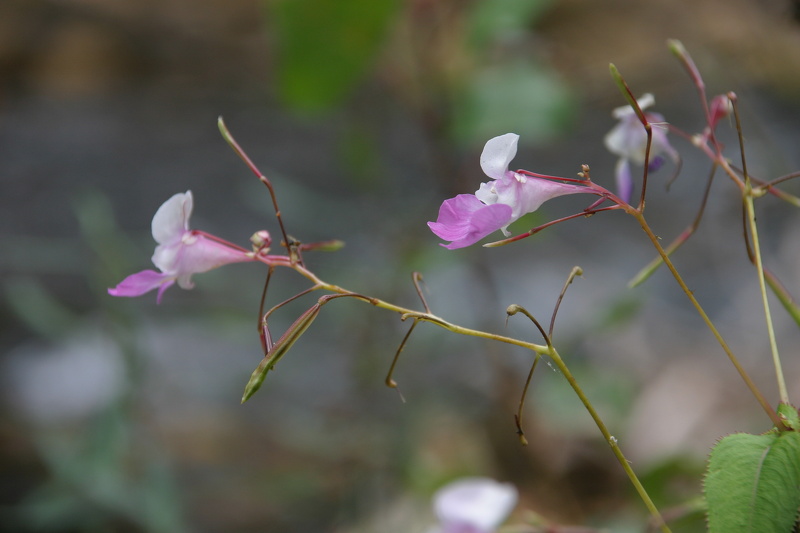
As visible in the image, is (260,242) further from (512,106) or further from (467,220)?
(512,106)

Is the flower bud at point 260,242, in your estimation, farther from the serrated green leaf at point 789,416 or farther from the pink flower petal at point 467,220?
the serrated green leaf at point 789,416

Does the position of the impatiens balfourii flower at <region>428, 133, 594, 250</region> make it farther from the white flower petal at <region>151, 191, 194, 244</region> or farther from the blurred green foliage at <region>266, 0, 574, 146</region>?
the blurred green foliage at <region>266, 0, 574, 146</region>

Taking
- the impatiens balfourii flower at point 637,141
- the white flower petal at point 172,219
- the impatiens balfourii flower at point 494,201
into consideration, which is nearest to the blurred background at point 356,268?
the impatiens balfourii flower at point 637,141

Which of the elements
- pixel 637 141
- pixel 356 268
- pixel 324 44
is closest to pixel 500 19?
pixel 324 44

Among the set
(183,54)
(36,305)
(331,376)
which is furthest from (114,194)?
(36,305)

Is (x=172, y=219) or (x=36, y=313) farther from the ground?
(x=172, y=219)

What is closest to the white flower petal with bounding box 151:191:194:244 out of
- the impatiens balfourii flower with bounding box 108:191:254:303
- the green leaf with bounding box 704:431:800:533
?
the impatiens balfourii flower with bounding box 108:191:254:303

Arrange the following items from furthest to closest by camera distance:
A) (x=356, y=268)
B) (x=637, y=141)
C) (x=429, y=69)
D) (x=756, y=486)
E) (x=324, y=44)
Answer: (x=356, y=268) → (x=429, y=69) → (x=324, y=44) → (x=637, y=141) → (x=756, y=486)
